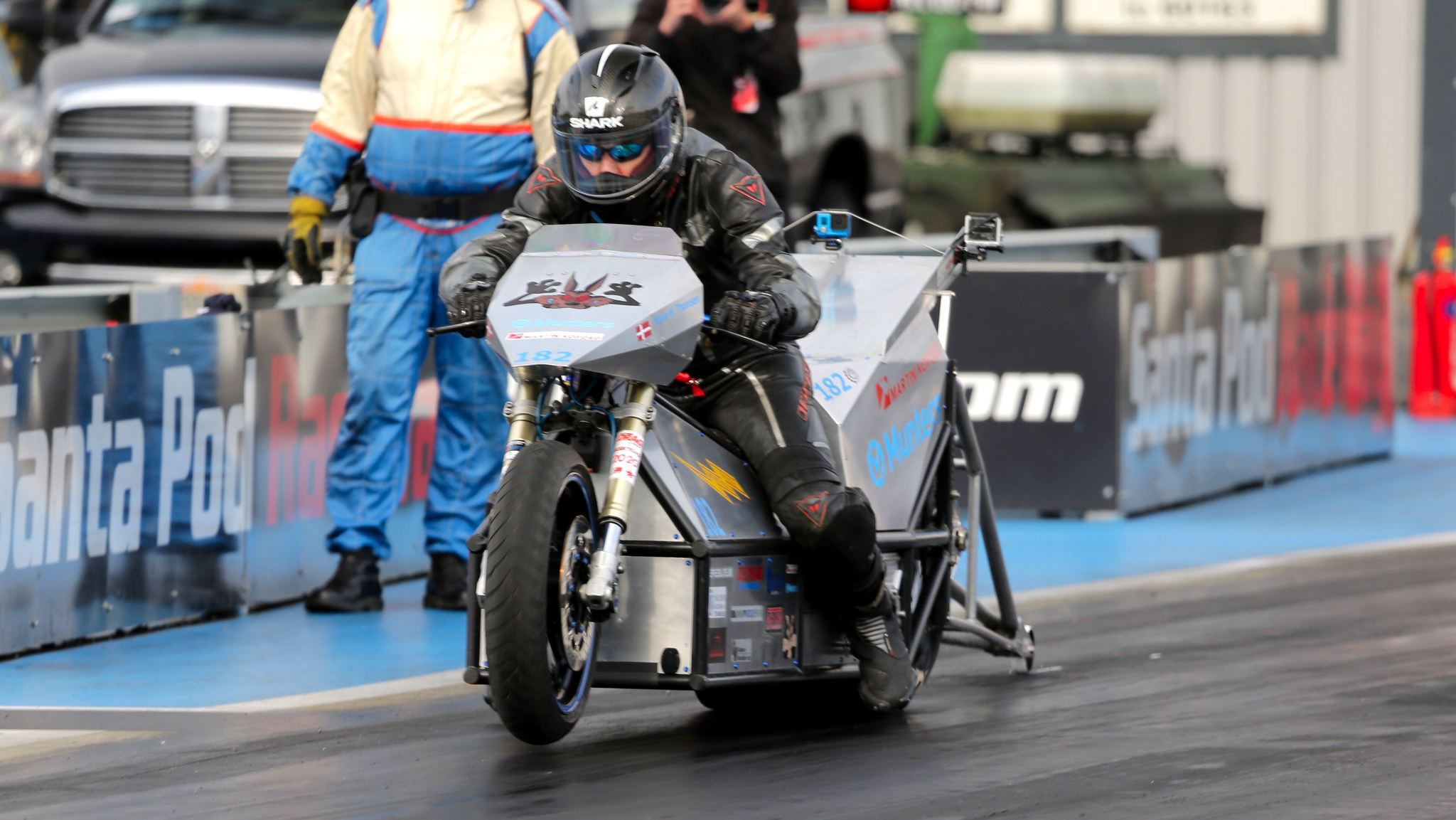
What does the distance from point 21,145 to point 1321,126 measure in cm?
1471

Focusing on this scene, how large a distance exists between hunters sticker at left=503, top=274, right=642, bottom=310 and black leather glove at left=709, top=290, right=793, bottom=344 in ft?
0.79

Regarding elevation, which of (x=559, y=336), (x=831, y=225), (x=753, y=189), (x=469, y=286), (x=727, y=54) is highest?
(x=727, y=54)

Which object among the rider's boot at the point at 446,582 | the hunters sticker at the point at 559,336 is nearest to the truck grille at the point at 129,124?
the rider's boot at the point at 446,582

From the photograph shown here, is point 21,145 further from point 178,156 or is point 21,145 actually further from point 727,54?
point 727,54

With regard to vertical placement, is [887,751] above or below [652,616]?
below

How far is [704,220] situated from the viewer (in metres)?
6.91

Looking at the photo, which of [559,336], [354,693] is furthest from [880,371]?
[354,693]

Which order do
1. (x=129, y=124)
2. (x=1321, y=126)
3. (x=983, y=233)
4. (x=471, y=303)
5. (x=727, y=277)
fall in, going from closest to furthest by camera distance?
(x=471, y=303) → (x=727, y=277) → (x=983, y=233) → (x=129, y=124) → (x=1321, y=126)

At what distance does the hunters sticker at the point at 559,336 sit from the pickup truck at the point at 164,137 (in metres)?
6.30

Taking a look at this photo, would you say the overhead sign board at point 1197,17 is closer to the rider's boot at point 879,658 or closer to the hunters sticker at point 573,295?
the rider's boot at point 879,658

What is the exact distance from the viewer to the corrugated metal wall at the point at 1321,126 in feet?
78.5

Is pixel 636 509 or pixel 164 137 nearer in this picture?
pixel 636 509

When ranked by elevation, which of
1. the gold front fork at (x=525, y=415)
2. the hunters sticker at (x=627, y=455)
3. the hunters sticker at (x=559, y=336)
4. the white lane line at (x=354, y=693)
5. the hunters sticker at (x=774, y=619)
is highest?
the hunters sticker at (x=559, y=336)

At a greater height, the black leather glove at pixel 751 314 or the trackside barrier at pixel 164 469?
the black leather glove at pixel 751 314
